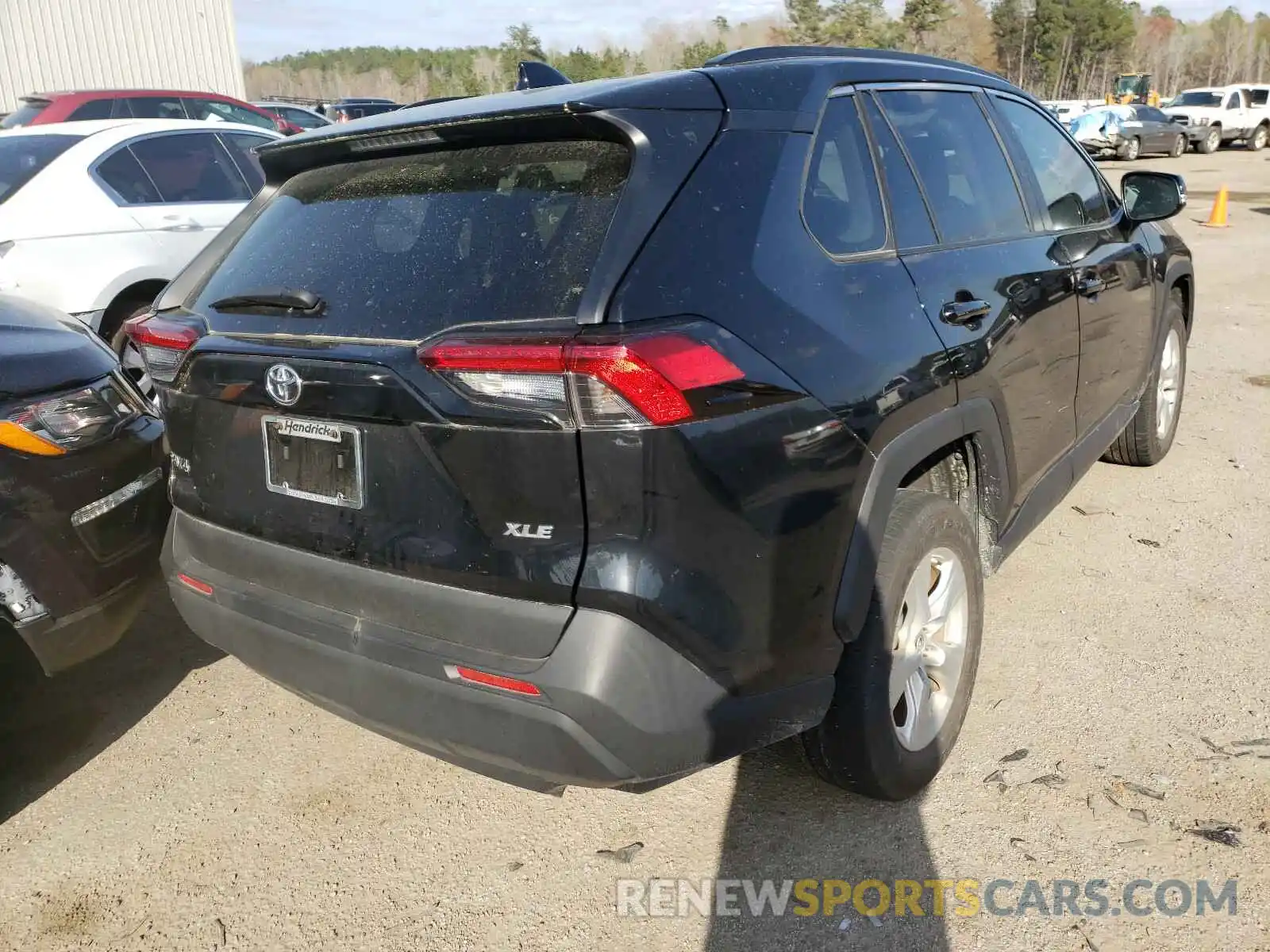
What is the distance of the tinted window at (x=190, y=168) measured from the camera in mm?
6199

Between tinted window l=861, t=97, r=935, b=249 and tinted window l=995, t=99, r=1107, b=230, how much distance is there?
0.95 m

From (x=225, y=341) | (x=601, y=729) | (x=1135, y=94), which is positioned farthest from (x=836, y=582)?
(x=1135, y=94)

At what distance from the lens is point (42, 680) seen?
3.44 meters

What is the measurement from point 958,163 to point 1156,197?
1.51 metres

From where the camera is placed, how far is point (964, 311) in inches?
107

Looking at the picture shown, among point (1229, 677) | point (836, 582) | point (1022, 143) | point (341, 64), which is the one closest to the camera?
point (836, 582)

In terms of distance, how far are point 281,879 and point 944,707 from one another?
1835mm

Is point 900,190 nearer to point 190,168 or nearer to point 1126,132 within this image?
point 190,168

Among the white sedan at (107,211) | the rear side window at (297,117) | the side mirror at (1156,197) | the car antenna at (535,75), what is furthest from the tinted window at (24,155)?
the rear side window at (297,117)

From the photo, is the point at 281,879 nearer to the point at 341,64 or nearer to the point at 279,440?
the point at 279,440

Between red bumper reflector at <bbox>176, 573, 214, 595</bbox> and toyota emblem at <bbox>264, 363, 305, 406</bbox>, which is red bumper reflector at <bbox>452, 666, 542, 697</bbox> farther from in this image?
red bumper reflector at <bbox>176, 573, 214, 595</bbox>

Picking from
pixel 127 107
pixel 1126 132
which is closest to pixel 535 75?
pixel 127 107

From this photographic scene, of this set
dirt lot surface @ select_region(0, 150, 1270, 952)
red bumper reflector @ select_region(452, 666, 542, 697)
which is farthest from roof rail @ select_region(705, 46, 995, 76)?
dirt lot surface @ select_region(0, 150, 1270, 952)

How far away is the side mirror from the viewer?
407 centimetres
